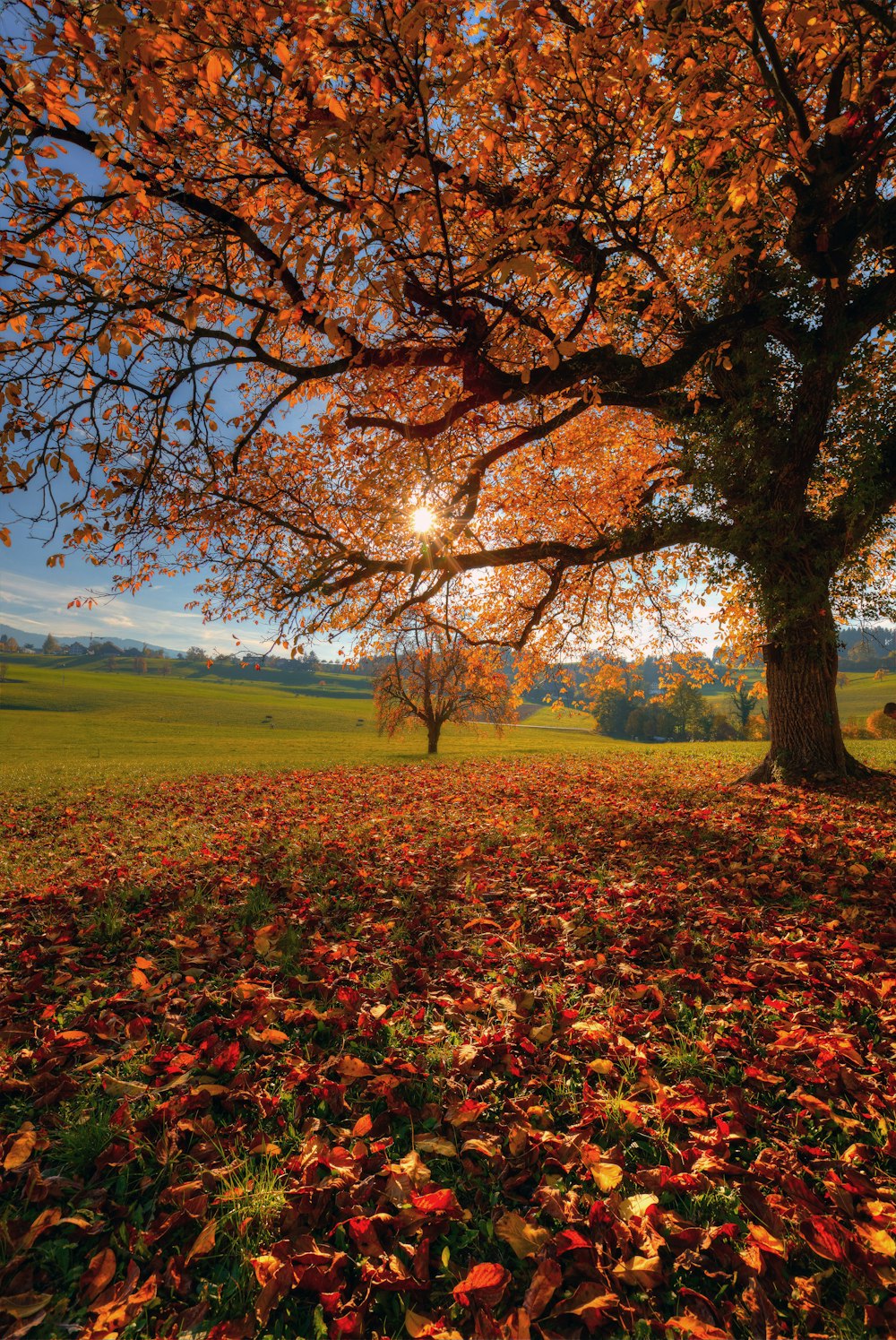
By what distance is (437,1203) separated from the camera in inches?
92.0

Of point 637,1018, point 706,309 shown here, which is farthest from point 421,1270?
point 706,309

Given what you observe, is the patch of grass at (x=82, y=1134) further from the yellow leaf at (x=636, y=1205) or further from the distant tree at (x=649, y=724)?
the distant tree at (x=649, y=724)

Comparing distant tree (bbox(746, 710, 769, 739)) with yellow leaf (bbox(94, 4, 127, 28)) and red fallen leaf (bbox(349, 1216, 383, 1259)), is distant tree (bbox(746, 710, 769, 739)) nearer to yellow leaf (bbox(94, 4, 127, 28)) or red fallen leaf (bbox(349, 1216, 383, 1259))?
red fallen leaf (bbox(349, 1216, 383, 1259))

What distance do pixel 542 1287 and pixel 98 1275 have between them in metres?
1.59

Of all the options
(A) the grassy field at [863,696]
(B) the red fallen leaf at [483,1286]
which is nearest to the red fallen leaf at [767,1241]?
(B) the red fallen leaf at [483,1286]

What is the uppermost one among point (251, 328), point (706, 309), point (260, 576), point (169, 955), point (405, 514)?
point (706, 309)

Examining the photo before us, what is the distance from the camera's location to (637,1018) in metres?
Result: 3.56

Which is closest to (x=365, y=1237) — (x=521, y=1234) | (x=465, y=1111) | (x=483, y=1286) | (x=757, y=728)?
(x=483, y=1286)

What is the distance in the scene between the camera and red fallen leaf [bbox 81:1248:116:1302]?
6.85 ft

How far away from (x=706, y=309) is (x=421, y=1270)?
39.6ft

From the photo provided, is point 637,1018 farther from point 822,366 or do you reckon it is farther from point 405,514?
point 822,366

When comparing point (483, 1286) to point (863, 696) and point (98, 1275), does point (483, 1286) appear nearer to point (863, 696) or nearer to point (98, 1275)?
point (98, 1275)

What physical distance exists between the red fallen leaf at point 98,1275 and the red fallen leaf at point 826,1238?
253 centimetres

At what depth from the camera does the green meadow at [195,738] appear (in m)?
21.0
